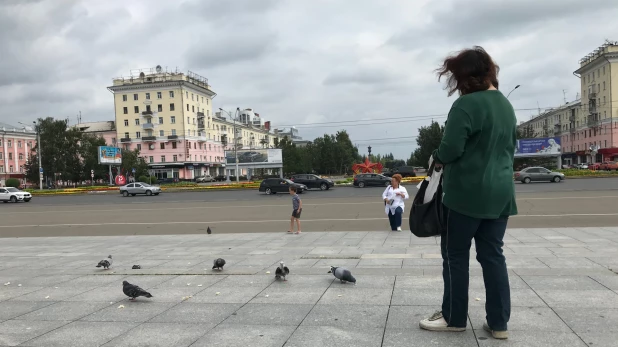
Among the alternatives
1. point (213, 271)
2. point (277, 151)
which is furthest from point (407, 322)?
point (277, 151)

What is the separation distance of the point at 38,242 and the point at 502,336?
480 inches

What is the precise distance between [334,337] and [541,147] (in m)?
57.2

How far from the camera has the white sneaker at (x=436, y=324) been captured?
10.9ft

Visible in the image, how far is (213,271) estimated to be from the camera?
6309 mm

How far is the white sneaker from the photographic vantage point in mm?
3332

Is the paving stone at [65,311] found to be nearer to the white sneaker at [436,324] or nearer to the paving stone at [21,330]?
the paving stone at [21,330]

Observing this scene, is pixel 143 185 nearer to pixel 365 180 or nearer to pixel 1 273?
pixel 365 180

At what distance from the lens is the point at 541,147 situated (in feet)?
175

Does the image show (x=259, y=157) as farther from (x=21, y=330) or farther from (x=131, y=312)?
(x=21, y=330)

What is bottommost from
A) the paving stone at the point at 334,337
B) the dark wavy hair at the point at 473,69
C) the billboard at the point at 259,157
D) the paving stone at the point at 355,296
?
the paving stone at the point at 355,296

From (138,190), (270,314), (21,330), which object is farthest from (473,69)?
(138,190)

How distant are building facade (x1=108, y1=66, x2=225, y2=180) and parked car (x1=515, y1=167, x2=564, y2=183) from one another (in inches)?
2610

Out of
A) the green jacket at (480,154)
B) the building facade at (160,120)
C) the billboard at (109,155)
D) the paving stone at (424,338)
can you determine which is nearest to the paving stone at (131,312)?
the paving stone at (424,338)

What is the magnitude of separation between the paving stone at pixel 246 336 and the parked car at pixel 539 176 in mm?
40355
